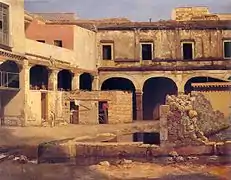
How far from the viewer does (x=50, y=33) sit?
4629mm

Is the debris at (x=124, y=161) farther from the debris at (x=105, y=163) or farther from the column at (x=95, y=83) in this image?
the column at (x=95, y=83)

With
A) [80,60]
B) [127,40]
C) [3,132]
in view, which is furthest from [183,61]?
[3,132]

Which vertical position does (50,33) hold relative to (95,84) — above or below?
above

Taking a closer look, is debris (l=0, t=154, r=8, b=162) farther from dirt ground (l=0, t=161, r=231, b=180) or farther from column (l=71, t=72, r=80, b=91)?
column (l=71, t=72, r=80, b=91)

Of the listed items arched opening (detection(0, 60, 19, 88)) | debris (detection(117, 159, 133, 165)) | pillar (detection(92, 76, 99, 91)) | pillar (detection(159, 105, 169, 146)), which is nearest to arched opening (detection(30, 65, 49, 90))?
arched opening (detection(0, 60, 19, 88))

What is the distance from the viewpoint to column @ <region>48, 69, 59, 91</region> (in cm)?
453

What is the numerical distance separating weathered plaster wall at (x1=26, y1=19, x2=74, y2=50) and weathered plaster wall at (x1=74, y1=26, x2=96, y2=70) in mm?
62

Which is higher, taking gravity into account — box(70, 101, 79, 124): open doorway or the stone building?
the stone building

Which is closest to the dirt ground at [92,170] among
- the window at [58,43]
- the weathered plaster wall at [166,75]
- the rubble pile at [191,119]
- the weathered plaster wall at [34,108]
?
the weathered plaster wall at [34,108]

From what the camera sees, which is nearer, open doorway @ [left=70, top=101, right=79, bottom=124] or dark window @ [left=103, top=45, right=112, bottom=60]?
open doorway @ [left=70, top=101, right=79, bottom=124]

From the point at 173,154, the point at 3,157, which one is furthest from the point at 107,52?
the point at 3,157

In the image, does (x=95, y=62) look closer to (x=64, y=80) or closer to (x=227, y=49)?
(x=64, y=80)

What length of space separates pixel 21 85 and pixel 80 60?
0.66 metres

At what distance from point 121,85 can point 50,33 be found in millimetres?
877
